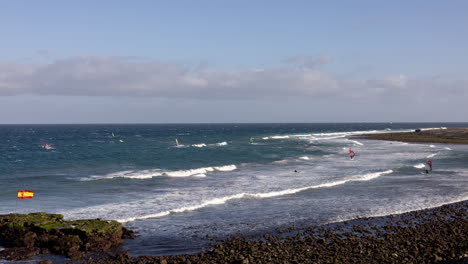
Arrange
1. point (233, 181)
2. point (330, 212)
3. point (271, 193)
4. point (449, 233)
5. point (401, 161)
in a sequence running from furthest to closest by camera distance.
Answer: point (401, 161)
point (233, 181)
point (271, 193)
point (330, 212)
point (449, 233)

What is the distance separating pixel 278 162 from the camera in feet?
175

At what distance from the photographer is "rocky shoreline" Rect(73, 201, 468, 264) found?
1569 cm

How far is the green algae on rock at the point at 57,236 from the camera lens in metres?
17.3

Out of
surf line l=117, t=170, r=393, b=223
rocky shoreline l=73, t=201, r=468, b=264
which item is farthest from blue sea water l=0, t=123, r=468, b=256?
rocky shoreline l=73, t=201, r=468, b=264

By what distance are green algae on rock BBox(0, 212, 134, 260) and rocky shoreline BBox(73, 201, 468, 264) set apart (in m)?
1.31

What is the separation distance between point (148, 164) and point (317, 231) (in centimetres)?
3514

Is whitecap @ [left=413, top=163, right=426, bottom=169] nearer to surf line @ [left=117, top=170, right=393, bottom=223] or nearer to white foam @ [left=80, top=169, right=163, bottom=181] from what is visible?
surf line @ [left=117, top=170, right=393, bottom=223]

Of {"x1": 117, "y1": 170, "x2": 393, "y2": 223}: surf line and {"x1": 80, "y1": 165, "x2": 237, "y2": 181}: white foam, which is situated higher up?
{"x1": 80, "y1": 165, "x2": 237, "y2": 181}: white foam

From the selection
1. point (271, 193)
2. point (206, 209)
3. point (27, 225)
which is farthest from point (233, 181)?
point (27, 225)

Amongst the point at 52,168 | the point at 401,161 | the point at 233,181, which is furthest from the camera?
the point at 401,161

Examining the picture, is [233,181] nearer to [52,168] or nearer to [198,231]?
[198,231]

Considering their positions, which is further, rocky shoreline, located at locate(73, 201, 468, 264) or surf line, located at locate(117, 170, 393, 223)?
surf line, located at locate(117, 170, 393, 223)

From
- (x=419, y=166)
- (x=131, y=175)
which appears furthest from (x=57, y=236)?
(x=419, y=166)

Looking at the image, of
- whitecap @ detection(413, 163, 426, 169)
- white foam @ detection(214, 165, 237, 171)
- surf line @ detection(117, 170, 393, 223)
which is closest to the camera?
surf line @ detection(117, 170, 393, 223)
